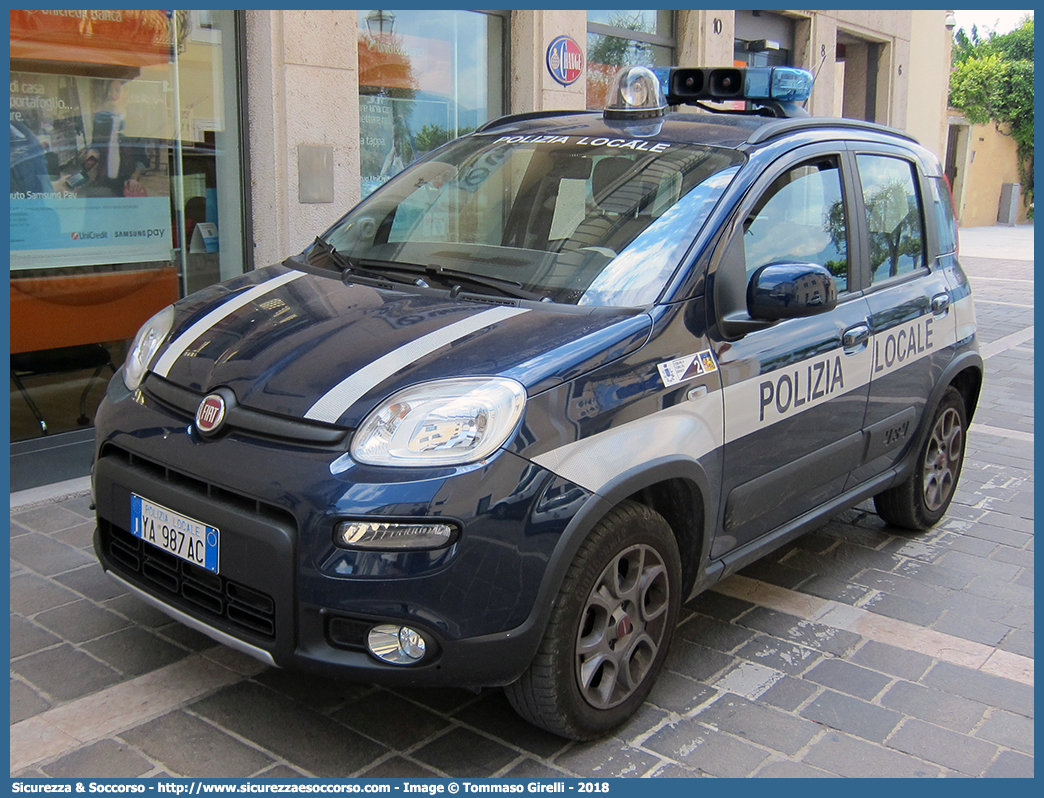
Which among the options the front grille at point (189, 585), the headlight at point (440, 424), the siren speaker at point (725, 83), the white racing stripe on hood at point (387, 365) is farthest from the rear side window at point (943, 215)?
the front grille at point (189, 585)

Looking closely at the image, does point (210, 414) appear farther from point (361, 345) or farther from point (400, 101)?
point (400, 101)

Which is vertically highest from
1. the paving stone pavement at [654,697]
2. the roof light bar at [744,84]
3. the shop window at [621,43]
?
the shop window at [621,43]

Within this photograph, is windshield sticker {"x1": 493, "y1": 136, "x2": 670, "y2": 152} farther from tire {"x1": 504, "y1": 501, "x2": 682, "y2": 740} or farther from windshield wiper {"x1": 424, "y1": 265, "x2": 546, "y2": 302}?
tire {"x1": 504, "y1": 501, "x2": 682, "y2": 740}

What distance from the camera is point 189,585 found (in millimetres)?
2859

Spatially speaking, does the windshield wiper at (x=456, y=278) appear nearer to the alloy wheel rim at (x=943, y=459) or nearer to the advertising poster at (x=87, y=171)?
the alloy wheel rim at (x=943, y=459)

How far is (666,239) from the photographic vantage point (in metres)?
3.24

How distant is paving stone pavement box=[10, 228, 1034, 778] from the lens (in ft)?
9.45

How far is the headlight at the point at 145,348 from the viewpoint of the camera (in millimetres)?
3215

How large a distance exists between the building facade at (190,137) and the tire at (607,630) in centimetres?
306

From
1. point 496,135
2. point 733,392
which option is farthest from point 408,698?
point 496,135

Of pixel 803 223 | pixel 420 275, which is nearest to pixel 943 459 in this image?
pixel 803 223

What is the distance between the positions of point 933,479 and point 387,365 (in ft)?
10.6

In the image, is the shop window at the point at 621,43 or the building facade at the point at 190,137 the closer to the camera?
the building facade at the point at 190,137

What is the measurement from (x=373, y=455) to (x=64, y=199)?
3.97 m
